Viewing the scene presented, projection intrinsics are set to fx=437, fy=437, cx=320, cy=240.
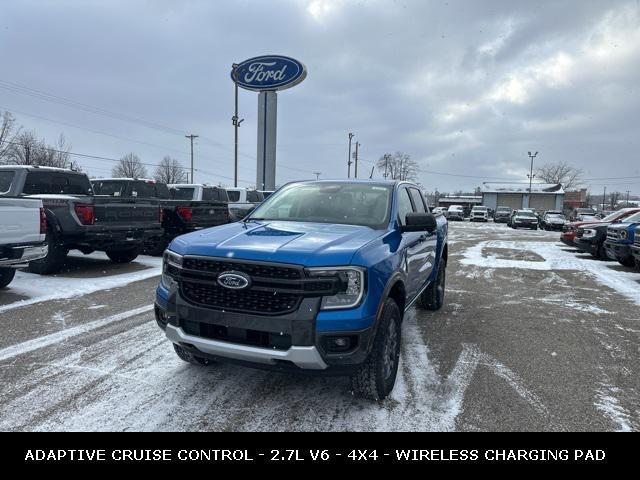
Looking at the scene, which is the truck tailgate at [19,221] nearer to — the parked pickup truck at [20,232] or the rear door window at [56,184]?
the parked pickup truck at [20,232]

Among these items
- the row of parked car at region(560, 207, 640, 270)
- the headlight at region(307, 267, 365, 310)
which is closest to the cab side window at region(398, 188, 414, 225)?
the headlight at region(307, 267, 365, 310)

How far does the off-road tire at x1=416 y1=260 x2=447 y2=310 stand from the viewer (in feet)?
20.4

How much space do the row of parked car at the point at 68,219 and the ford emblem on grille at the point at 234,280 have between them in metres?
2.14

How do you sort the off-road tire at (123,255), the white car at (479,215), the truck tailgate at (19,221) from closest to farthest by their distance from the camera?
the truck tailgate at (19,221), the off-road tire at (123,255), the white car at (479,215)

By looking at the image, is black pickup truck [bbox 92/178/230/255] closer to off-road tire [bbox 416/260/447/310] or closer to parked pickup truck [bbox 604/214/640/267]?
off-road tire [bbox 416/260/447/310]

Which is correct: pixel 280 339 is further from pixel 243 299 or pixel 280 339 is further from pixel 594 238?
pixel 594 238

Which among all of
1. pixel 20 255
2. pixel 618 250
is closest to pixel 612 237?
pixel 618 250

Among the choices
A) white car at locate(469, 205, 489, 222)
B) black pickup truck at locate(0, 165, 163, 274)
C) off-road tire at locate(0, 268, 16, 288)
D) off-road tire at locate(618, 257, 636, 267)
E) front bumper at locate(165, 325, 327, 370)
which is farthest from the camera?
white car at locate(469, 205, 489, 222)

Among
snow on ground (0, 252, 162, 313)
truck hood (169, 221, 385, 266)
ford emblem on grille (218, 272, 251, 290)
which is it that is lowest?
snow on ground (0, 252, 162, 313)

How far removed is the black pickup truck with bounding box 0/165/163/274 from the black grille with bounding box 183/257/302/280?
606 cm

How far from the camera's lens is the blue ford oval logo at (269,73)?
27.2 m

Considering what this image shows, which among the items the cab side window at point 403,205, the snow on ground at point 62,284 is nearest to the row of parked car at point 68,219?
the snow on ground at point 62,284
